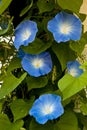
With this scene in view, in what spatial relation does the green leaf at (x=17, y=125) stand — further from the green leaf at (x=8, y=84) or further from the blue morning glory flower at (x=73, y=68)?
the blue morning glory flower at (x=73, y=68)

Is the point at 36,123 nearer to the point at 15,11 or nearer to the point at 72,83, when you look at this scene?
the point at 72,83

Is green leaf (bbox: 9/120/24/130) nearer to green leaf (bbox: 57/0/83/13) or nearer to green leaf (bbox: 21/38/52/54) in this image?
green leaf (bbox: 21/38/52/54)

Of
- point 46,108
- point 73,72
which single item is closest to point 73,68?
point 73,72

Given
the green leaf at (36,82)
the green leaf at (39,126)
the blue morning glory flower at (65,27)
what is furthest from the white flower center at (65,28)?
the green leaf at (39,126)

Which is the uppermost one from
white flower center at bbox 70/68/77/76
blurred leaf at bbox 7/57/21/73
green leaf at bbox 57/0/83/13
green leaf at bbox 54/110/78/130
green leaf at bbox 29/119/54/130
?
green leaf at bbox 57/0/83/13

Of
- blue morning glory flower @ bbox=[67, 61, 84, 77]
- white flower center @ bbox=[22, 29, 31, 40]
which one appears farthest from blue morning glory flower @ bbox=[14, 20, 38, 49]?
blue morning glory flower @ bbox=[67, 61, 84, 77]

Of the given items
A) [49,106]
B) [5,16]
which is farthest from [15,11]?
[49,106]

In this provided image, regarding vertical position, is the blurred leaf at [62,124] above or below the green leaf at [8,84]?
below
